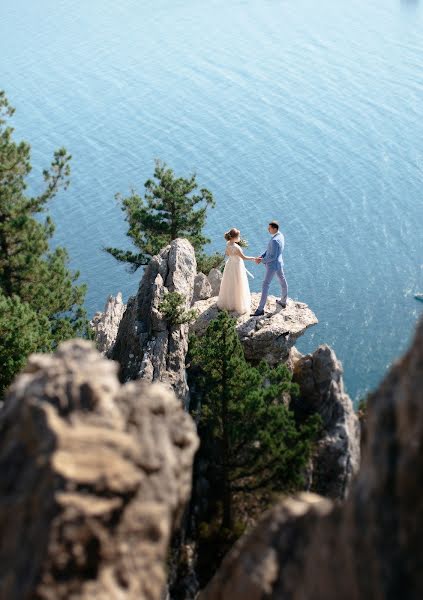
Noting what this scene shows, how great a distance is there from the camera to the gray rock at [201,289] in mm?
31547

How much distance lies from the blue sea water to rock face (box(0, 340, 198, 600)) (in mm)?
29938

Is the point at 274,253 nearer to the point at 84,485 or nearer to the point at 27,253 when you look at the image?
the point at 27,253

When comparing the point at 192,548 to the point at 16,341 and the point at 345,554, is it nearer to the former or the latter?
the point at 16,341

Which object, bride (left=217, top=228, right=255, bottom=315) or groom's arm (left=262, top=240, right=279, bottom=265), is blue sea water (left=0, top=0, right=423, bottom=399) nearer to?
bride (left=217, top=228, right=255, bottom=315)

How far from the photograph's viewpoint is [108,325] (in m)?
37.8

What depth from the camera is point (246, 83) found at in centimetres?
7319

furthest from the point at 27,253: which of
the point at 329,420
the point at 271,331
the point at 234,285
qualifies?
the point at 329,420

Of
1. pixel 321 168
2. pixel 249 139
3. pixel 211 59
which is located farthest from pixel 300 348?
pixel 211 59

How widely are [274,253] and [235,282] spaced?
1.78 metres

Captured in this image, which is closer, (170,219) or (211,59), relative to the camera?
(170,219)

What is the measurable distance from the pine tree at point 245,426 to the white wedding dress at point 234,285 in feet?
15.4

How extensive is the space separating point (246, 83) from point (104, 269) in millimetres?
29734

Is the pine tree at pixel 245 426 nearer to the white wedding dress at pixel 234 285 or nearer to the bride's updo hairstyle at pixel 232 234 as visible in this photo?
the white wedding dress at pixel 234 285

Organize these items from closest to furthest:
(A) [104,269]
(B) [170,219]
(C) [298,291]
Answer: (B) [170,219], (C) [298,291], (A) [104,269]
